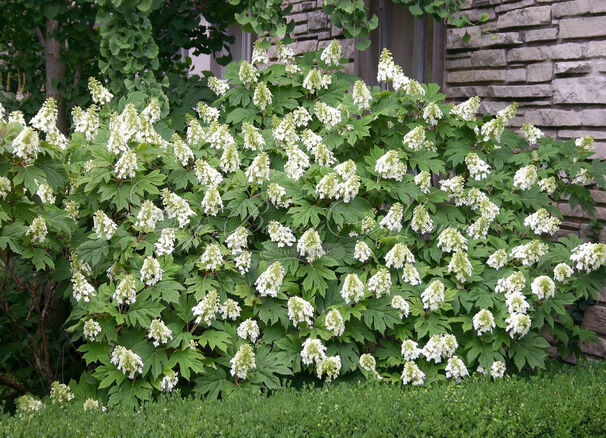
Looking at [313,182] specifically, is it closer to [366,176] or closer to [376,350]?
[366,176]

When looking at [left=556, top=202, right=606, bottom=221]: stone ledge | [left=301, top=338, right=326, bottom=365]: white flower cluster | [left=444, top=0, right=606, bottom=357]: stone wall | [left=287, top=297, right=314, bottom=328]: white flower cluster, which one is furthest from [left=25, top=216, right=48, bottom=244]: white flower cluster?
[left=444, top=0, right=606, bottom=357]: stone wall

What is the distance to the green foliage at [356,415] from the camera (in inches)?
141

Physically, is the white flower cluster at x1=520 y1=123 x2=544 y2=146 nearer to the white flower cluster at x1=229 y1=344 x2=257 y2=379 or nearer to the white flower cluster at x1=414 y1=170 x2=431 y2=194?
the white flower cluster at x1=414 y1=170 x2=431 y2=194

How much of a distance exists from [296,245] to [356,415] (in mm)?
1341

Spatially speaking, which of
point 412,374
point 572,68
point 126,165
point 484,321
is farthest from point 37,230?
point 572,68

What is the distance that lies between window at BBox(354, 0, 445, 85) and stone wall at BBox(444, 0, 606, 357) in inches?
11.7

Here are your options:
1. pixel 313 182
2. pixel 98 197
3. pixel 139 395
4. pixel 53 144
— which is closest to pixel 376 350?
pixel 313 182

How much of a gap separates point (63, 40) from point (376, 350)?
4186mm

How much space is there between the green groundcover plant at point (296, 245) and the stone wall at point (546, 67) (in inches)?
14.1

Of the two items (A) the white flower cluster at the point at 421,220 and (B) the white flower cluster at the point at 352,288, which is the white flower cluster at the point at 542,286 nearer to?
(A) the white flower cluster at the point at 421,220

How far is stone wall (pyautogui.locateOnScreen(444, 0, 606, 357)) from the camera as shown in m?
5.65

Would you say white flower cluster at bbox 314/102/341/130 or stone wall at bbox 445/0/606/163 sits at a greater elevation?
stone wall at bbox 445/0/606/163

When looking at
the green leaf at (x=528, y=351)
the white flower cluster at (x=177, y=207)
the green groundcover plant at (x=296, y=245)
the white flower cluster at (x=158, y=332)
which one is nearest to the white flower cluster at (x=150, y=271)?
the green groundcover plant at (x=296, y=245)

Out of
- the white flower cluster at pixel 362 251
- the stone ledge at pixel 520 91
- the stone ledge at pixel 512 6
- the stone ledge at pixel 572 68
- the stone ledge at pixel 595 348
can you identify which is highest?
the stone ledge at pixel 512 6
